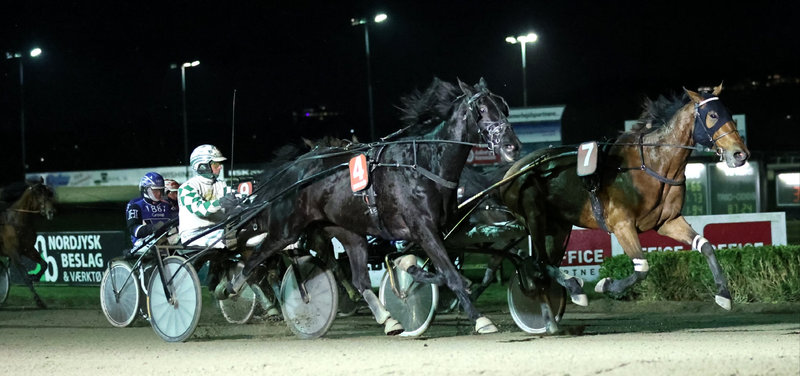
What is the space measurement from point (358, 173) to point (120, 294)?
3.09 meters

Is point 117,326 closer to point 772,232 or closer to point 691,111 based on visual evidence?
point 691,111

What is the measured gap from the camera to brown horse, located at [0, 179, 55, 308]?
12703mm

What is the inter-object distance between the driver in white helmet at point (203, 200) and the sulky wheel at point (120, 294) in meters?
0.98

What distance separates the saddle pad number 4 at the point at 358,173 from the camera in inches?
282

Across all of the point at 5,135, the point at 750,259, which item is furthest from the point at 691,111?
the point at 5,135

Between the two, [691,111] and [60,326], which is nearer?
[691,111]

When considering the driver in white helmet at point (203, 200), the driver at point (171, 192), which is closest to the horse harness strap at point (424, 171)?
the driver in white helmet at point (203, 200)

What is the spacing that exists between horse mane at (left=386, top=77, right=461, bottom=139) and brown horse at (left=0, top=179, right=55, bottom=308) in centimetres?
692

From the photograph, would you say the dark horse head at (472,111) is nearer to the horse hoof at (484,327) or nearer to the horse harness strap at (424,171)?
the horse harness strap at (424,171)

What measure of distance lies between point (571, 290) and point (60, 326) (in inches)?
208

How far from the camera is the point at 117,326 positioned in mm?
9148

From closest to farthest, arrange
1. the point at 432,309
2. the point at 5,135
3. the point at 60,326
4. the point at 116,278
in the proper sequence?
the point at 432,309, the point at 116,278, the point at 60,326, the point at 5,135

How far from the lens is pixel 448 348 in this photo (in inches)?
257

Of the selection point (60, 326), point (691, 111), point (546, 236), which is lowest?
point (60, 326)
